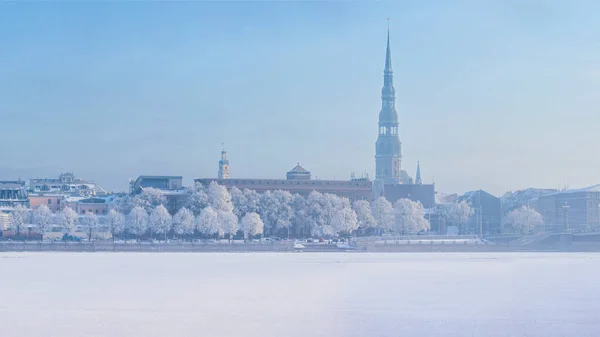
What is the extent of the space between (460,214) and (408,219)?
1979 centimetres

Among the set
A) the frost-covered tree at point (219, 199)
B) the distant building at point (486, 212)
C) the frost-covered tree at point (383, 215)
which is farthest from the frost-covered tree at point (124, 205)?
the distant building at point (486, 212)

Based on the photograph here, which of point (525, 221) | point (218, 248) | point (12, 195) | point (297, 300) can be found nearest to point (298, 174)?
point (525, 221)

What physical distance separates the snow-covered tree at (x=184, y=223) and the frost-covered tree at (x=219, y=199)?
424cm

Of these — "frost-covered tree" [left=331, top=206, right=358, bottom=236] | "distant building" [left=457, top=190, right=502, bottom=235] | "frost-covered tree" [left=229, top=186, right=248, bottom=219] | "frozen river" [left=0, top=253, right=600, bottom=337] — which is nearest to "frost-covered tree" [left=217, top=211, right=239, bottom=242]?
"frost-covered tree" [left=229, top=186, right=248, bottom=219]

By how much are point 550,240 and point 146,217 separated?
41.6m

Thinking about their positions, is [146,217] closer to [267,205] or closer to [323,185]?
[267,205]

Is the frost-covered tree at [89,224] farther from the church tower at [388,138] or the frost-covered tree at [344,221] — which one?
the church tower at [388,138]

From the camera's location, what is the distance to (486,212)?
146750 mm

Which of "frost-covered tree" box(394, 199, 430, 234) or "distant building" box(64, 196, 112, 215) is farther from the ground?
"distant building" box(64, 196, 112, 215)

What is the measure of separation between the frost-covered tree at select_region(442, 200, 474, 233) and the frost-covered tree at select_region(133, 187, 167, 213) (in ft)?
147

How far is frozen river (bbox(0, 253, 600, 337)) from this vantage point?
3138 centimetres

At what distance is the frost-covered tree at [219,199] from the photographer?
108188mm

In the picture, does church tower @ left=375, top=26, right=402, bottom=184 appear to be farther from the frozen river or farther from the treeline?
the frozen river

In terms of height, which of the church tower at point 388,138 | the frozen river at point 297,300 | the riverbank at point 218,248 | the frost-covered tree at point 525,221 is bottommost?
the frozen river at point 297,300
